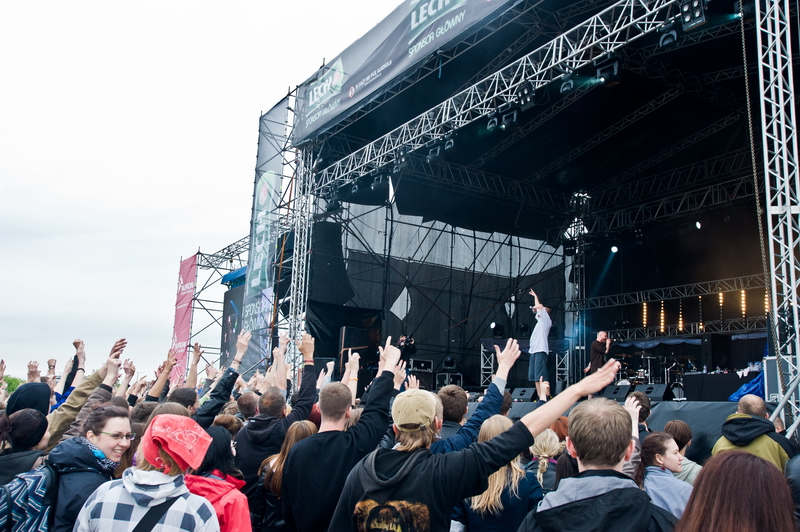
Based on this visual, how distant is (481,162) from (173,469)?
49.4ft

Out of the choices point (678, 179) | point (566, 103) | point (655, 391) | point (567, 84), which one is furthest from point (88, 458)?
point (678, 179)

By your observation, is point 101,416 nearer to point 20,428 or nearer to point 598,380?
point 20,428

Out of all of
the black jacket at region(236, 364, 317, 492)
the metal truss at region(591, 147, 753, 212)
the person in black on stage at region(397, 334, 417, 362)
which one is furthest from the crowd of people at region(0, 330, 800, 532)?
the metal truss at region(591, 147, 753, 212)

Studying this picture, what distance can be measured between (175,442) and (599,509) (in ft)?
4.36

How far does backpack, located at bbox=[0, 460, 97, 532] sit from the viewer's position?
2.35 m

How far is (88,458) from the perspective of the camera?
249cm

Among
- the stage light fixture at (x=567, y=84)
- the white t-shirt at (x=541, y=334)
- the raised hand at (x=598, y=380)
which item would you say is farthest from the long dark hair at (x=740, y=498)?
the white t-shirt at (x=541, y=334)

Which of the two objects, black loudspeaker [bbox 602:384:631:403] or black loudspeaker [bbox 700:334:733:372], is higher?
black loudspeaker [bbox 700:334:733:372]

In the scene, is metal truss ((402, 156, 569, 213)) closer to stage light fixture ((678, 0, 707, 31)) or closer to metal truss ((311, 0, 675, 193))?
metal truss ((311, 0, 675, 193))

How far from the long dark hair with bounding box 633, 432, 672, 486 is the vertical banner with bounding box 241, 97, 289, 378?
1319 cm

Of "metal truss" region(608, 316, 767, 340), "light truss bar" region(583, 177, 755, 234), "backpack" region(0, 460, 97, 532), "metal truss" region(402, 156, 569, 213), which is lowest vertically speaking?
"backpack" region(0, 460, 97, 532)

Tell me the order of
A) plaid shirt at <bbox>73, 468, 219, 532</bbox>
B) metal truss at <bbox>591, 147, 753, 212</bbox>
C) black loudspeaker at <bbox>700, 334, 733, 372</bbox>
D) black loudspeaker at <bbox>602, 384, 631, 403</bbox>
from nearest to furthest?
plaid shirt at <bbox>73, 468, 219, 532</bbox>, black loudspeaker at <bbox>602, 384, 631, 403</bbox>, black loudspeaker at <bbox>700, 334, 733, 372</bbox>, metal truss at <bbox>591, 147, 753, 212</bbox>

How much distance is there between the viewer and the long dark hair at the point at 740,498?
1.45 metres

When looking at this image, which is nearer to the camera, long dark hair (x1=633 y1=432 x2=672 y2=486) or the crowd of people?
the crowd of people
